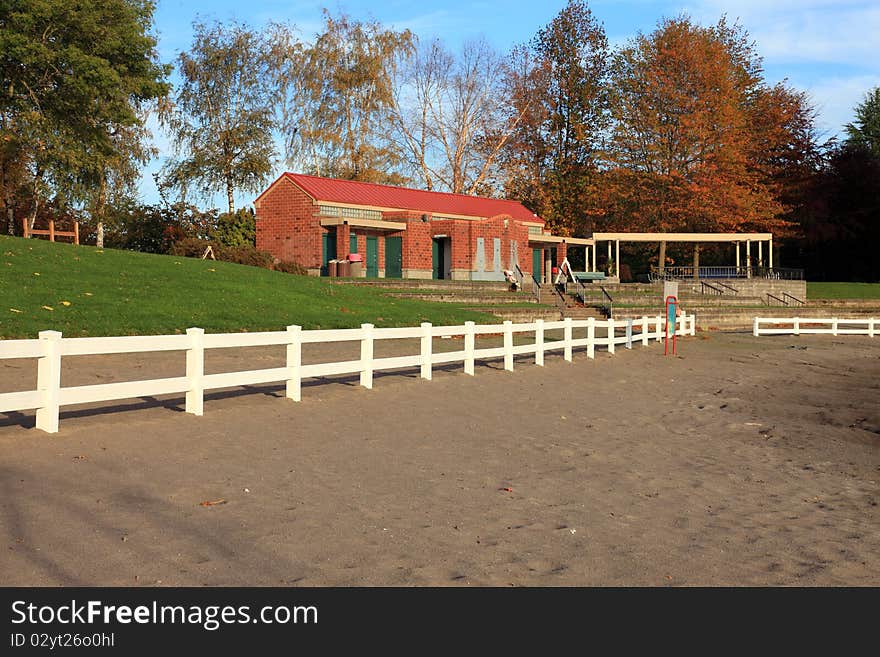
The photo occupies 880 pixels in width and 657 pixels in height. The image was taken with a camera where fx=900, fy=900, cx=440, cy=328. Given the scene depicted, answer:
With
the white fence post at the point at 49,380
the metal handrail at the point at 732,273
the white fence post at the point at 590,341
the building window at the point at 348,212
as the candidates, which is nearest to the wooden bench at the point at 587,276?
the metal handrail at the point at 732,273

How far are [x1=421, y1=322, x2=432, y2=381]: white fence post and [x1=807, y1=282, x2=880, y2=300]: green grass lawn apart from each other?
38.0m

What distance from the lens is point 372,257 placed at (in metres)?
42.6

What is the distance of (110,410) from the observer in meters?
10.4

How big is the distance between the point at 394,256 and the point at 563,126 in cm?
2543

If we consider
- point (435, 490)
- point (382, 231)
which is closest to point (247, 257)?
point (382, 231)

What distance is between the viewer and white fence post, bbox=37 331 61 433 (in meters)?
8.68

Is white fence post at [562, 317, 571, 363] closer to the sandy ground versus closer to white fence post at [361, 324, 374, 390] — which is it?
the sandy ground

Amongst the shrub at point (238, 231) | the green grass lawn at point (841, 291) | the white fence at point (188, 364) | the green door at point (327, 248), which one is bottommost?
the white fence at point (188, 364)

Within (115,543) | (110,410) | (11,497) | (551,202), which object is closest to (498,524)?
(115,543)

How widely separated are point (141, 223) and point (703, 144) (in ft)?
110

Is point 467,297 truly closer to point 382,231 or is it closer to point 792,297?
point 382,231

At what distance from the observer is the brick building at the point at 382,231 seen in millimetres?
41375

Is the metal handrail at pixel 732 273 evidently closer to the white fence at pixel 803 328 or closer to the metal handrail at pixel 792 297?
the metal handrail at pixel 792 297

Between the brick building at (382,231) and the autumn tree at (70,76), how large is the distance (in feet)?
25.3
